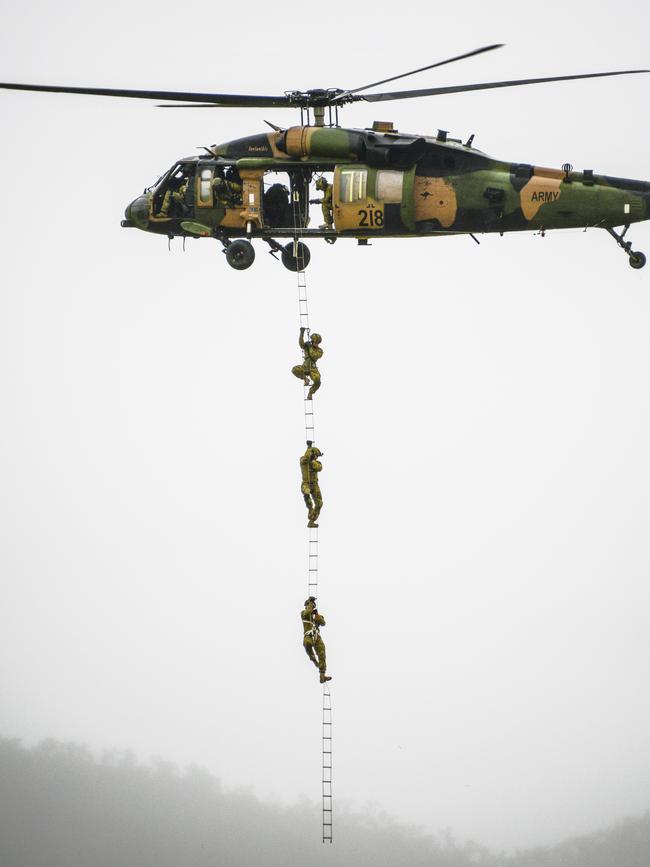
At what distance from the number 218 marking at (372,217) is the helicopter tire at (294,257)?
189cm

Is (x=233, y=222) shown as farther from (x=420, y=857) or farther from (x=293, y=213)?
(x=420, y=857)

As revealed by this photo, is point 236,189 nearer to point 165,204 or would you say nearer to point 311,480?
point 165,204

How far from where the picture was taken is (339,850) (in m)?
110

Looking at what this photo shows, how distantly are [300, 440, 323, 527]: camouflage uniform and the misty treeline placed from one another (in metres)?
81.0

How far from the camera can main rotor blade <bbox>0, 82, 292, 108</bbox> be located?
2370 cm

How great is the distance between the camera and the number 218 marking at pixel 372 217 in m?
25.1

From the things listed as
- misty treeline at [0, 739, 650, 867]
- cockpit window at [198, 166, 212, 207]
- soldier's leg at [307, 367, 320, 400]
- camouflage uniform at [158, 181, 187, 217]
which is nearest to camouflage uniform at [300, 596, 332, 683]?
soldier's leg at [307, 367, 320, 400]

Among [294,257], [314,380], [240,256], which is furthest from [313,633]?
[294,257]

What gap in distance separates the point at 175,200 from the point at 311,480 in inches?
227

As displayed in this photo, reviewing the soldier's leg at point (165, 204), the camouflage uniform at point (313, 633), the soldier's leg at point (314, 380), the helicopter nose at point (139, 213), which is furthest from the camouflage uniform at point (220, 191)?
the camouflage uniform at point (313, 633)

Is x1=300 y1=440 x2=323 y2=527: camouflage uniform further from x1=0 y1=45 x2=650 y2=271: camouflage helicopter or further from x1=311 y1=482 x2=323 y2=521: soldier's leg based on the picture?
x1=0 y1=45 x2=650 y2=271: camouflage helicopter

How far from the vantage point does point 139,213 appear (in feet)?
88.1

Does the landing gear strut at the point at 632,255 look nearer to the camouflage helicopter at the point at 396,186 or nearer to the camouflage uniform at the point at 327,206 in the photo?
the camouflage helicopter at the point at 396,186

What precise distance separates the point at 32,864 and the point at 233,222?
93.5 metres
